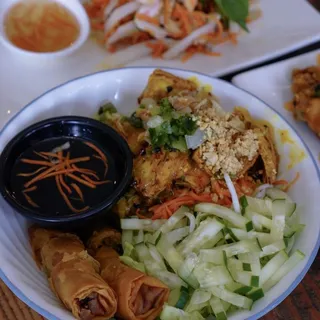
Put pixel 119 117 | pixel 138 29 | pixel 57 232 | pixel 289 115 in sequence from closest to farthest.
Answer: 1. pixel 57 232
2. pixel 119 117
3. pixel 289 115
4. pixel 138 29

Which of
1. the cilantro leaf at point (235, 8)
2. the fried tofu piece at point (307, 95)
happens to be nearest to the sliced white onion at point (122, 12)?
the cilantro leaf at point (235, 8)

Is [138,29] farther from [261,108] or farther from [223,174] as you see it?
[223,174]

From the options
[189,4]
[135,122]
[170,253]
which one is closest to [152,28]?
[189,4]

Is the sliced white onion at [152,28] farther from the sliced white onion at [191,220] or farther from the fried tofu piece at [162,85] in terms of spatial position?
the sliced white onion at [191,220]

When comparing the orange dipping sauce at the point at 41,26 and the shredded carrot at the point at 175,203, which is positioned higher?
the orange dipping sauce at the point at 41,26

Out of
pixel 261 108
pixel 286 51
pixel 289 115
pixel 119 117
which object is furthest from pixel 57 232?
pixel 286 51

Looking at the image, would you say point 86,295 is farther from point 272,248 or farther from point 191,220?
point 272,248

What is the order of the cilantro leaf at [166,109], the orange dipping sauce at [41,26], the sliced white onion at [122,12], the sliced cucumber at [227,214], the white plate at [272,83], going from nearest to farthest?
the sliced cucumber at [227,214] < the cilantro leaf at [166,109] < the white plate at [272,83] < the orange dipping sauce at [41,26] < the sliced white onion at [122,12]

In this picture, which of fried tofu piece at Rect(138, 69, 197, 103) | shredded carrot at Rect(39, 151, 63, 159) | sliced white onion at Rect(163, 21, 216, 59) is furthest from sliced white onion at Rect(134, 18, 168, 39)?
shredded carrot at Rect(39, 151, 63, 159)
